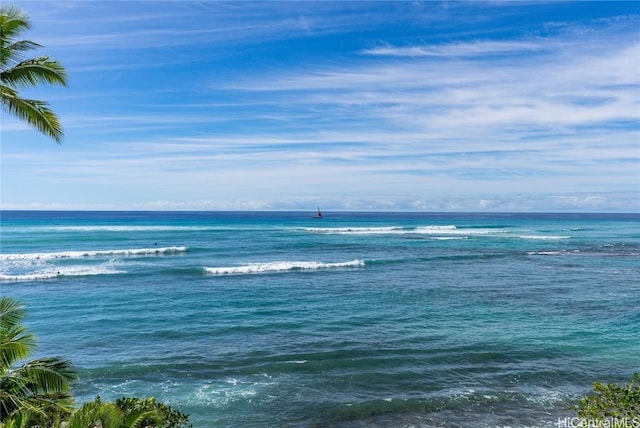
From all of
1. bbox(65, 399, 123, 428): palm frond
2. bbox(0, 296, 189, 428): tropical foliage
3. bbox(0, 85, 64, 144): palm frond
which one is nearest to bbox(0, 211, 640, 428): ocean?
bbox(0, 296, 189, 428): tropical foliage

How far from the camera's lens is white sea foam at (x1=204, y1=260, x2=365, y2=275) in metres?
40.4

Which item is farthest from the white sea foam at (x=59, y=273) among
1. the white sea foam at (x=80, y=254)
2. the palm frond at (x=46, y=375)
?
the palm frond at (x=46, y=375)

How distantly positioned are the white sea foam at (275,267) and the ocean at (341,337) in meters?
0.29

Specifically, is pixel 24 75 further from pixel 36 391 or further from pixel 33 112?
pixel 36 391

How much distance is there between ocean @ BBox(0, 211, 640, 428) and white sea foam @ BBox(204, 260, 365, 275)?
290 mm

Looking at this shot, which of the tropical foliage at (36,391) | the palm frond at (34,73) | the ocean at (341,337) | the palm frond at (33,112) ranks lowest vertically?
the ocean at (341,337)

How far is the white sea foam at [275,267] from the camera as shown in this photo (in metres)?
40.4

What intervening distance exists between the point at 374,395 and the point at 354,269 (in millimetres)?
27328

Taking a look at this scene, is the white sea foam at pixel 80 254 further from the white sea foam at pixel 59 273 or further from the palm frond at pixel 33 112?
the palm frond at pixel 33 112

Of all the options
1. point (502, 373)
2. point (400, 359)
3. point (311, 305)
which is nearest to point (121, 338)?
point (311, 305)

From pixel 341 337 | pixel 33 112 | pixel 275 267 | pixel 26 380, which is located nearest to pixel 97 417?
pixel 26 380

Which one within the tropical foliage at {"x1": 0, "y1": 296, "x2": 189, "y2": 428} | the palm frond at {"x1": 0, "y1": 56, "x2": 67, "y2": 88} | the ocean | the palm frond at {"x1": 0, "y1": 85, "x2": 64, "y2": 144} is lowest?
the ocean

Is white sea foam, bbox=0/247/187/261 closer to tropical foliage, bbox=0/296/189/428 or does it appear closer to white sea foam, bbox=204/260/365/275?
white sea foam, bbox=204/260/365/275

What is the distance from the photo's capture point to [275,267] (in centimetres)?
4241
